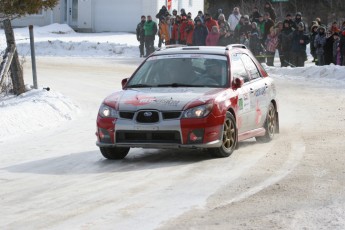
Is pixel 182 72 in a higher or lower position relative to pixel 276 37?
higher

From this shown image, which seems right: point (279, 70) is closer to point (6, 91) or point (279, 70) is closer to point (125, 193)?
point (6, 91)

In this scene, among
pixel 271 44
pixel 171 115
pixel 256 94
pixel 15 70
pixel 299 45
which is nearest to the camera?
pixel 171 115

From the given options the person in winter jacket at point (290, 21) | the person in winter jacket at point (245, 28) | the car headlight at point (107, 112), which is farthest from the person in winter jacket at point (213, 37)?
the car headlight at point (107, 112)

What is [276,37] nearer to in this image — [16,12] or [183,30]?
[183,30]

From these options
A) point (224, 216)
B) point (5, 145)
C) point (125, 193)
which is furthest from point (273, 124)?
point (224, 216)

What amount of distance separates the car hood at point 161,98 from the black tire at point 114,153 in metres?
0.63

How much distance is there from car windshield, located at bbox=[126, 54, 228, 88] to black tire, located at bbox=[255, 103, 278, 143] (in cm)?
138

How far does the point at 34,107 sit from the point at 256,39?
Answer: 1547 centimetres

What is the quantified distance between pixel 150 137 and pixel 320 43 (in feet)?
60.7

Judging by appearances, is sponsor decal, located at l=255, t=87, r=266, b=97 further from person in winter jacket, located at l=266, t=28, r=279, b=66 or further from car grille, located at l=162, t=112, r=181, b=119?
person in winter jacket, located at l=266, t=28, r=279, b=66

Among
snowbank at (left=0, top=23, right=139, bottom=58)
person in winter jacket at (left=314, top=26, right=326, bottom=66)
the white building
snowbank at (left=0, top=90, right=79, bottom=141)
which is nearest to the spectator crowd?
person in winter jacket at (left=314, top=26, right=326, bottom=66)

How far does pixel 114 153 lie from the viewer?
12.2 m

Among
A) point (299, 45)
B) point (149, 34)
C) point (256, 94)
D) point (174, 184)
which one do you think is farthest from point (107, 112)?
point (149, 34)

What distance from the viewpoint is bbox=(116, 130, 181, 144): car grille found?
11578mm
